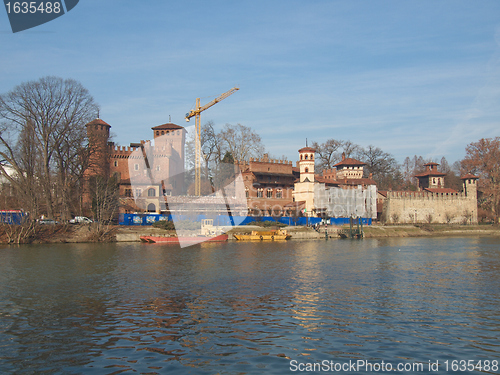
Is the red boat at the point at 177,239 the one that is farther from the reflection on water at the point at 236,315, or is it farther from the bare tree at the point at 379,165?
the bare tree at the point at 379,165

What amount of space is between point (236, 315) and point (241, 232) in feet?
127

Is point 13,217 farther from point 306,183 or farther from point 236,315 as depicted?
point 306,183

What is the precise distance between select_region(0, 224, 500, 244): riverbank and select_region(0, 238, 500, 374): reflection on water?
1770 cm

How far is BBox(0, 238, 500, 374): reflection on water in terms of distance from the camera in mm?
10664

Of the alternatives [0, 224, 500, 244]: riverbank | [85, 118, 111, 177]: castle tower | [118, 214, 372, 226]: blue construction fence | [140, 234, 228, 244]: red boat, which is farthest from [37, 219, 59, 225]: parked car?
[85, 118, 111, 177]: castle tower

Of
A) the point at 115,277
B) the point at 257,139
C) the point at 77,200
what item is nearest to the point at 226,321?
the point at 115,277

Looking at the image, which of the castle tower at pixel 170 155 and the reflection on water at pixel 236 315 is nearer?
the reflection on water at pixel 236 315

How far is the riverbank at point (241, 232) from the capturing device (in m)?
44.5

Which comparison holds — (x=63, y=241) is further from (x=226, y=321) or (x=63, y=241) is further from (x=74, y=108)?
(x=226, y=321)

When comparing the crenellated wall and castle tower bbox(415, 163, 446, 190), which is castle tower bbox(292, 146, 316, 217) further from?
castle tower bbox(415, 163, 446, 190)

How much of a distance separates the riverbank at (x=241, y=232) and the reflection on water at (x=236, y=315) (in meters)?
17.7

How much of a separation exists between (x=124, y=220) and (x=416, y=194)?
166 ft

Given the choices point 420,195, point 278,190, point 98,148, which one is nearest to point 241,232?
point 278,190

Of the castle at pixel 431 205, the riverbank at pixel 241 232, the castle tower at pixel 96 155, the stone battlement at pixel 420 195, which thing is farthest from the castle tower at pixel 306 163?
the castle tower at pixel 96 155
